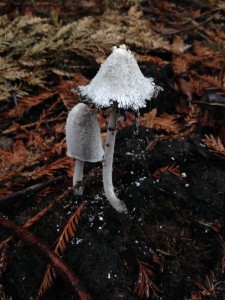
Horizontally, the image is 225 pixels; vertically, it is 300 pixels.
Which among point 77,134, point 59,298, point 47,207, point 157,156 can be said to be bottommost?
point 59,298

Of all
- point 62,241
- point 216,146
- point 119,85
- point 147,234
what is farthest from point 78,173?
point 216,146

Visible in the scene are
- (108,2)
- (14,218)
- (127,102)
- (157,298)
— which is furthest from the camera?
(108,2)

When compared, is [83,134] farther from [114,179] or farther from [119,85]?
[114,179]

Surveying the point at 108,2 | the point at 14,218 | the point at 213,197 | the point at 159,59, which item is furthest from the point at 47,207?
the point at 108,2

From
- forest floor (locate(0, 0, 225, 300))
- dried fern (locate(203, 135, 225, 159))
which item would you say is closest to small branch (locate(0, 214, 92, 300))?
forest floor (locate(0, 0, 225, 300))

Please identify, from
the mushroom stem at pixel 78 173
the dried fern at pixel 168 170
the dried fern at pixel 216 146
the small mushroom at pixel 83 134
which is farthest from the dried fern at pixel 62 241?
the dried fern at pixel 216 146

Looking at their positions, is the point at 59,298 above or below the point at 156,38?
below

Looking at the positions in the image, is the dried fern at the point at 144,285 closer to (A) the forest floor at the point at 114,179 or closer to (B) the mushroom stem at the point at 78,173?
(A) the forest floor at the point at 114,179

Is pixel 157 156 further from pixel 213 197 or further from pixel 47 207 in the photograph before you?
pixel 47 207
